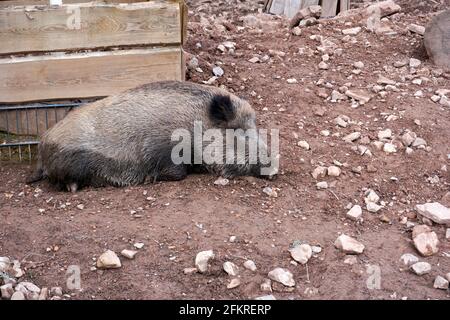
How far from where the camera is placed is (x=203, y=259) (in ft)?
11.9

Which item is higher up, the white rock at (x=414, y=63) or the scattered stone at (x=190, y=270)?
the white rock at (x=414, y=63)

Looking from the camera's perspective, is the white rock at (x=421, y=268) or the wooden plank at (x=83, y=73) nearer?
the white rock at (x=421, y=268)

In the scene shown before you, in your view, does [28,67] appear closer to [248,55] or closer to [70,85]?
[70,85]

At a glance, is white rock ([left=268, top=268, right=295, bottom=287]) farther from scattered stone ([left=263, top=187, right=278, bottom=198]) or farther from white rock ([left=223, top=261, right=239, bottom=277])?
scattered stone ([left=263, top=187, right=278, bottom=198])

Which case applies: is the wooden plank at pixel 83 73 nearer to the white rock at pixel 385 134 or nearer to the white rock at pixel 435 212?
the white rock at pixel 385 134

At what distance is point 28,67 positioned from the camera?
5234mm

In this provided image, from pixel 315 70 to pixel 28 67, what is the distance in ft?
8.57

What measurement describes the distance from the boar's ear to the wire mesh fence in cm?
123

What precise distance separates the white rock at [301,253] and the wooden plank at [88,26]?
2.31 meters

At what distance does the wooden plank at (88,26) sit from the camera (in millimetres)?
5098

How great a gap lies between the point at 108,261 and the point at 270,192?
4.45 ft

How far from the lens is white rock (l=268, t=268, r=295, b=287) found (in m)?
3.50

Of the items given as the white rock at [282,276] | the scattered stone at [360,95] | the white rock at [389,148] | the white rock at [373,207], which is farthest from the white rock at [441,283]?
the scattered stone at [360,95]

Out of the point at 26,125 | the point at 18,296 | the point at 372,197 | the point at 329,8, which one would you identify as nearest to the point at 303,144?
the point at 372,197
